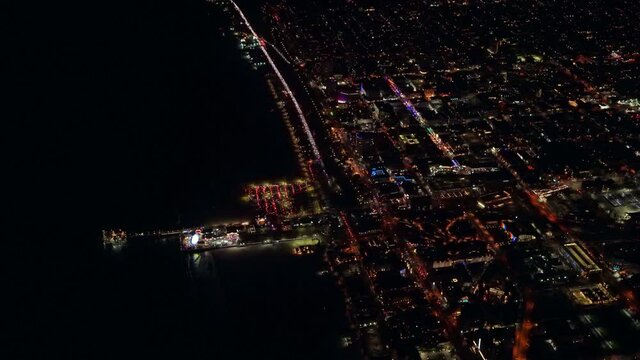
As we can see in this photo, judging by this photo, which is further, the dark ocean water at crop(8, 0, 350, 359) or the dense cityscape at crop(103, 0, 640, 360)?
the dense cityscape at crop(103, 0, 640, 360)

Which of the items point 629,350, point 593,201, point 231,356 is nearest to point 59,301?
point 231,356

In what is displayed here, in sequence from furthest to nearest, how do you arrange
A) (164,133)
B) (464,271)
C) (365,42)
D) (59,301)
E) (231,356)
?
(365,42)
(164,133)
(464,271)
(59,301)
(231,356)

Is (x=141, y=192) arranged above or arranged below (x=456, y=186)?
above

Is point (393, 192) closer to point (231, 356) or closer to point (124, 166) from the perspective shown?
point (231, 356)

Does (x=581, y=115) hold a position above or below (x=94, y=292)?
above

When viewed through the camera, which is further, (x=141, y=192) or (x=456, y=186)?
(x=456, y=186)
